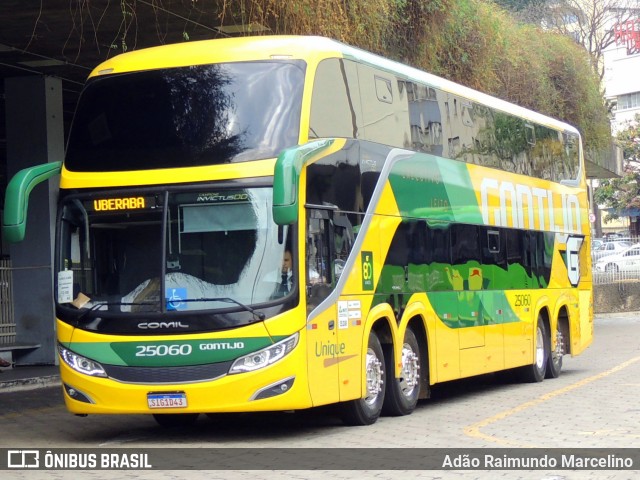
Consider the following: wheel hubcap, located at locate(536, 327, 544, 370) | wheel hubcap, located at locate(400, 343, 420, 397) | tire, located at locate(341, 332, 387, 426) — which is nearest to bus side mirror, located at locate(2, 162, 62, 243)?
tire, located at locate(341, 332, 387, 426)

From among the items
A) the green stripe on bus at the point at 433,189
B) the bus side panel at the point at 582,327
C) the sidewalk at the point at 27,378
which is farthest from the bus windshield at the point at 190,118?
the bus side panel at the point at 582,327

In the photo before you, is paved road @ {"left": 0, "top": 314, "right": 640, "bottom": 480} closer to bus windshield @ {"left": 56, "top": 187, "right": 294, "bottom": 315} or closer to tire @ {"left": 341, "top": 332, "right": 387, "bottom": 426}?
tire @ {"left": 341, "top": 332, "right": 387, "bottom": 426}

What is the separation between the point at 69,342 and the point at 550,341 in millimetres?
9800

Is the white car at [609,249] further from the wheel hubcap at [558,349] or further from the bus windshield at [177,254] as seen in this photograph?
the bus windshield at [177,254]

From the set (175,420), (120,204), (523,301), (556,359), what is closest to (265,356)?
(120,204)

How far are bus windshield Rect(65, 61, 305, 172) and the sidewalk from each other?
7.34 metres

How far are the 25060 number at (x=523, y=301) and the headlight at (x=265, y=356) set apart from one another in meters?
7.22

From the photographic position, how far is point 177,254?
1146 cm

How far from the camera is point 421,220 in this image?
47.4 ft

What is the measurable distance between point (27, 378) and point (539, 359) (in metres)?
7.90

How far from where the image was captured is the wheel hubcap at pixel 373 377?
12938 millimetres

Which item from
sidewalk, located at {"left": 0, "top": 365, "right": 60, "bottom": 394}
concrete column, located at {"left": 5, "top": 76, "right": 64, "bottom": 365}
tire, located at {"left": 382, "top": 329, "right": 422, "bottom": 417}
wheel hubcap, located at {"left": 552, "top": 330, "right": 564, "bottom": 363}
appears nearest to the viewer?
tire, located at {"left": 382, "top": 329, "right": 422, "bottom": 417}

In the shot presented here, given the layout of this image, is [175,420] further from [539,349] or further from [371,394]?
[539,349]

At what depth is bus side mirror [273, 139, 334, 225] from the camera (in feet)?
34.2
